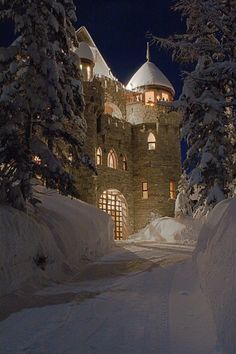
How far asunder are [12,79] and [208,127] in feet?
27.3

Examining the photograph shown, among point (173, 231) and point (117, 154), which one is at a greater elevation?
point (117, 154)

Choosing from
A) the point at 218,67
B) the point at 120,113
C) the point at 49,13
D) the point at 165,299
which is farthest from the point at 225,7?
the point at 120,113

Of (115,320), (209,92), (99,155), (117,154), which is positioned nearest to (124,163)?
(117,154)

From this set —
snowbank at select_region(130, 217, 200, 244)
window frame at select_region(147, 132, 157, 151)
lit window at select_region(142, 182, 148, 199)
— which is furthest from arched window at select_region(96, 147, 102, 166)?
snowbank at select_region(130, 217, 200, 244)

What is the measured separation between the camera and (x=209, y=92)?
13.8m

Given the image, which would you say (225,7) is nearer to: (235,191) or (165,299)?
(165,299)

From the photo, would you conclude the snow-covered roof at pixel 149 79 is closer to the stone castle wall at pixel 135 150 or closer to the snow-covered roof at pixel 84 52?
the stone castle wall at pixel 135 150

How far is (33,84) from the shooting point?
9.94 meters

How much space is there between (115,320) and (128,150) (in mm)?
30564

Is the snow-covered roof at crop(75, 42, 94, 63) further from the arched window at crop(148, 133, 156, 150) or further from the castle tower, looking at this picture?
the arched window at crop(148, 133, 156, 150)

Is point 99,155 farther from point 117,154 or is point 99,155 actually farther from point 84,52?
point 84,52

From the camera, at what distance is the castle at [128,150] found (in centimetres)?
3198

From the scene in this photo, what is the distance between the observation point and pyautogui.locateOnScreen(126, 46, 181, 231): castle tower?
115 feet

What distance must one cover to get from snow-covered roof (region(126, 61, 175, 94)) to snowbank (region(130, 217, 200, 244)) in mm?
17535
